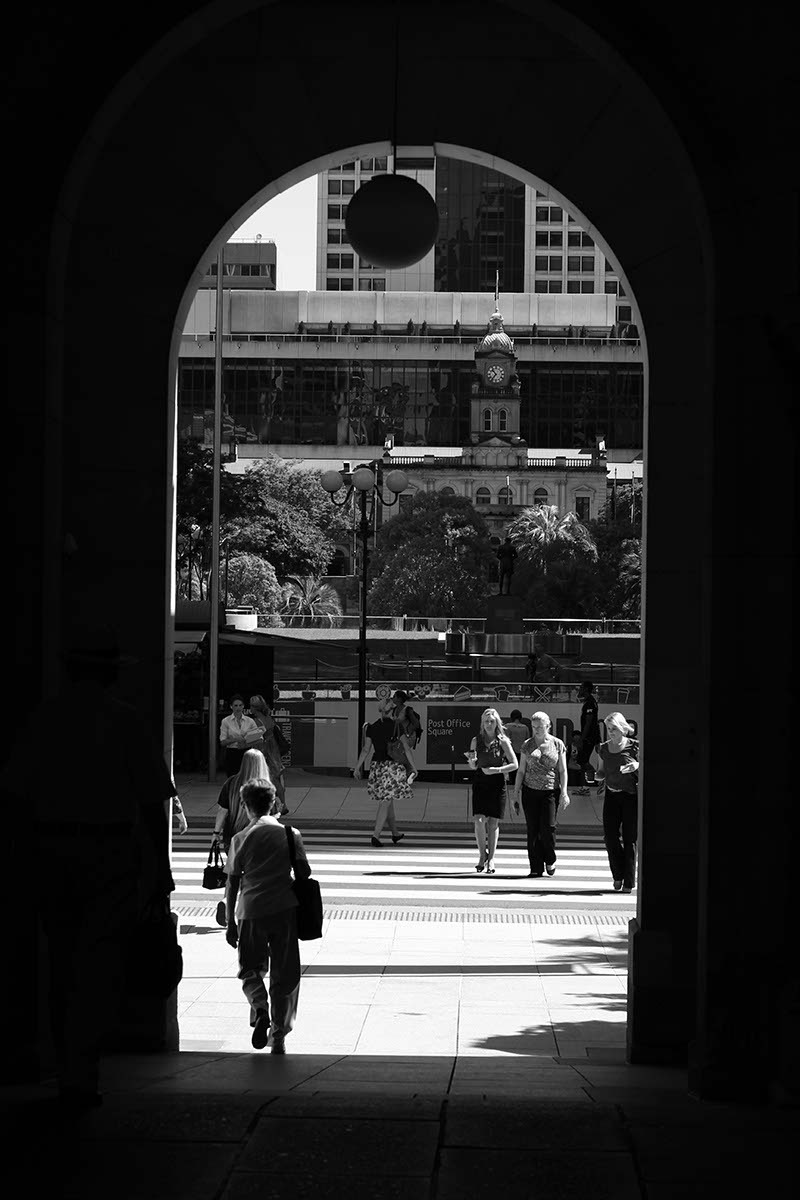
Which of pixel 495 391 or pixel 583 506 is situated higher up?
pixel 495 391

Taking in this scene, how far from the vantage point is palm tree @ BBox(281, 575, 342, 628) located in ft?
295

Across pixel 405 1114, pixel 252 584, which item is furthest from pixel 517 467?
pixel 405 1114

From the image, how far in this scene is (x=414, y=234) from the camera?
24.4ft

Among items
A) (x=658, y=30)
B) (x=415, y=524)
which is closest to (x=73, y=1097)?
(x=658, y=30)

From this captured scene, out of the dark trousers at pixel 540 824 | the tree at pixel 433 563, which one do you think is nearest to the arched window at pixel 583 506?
the tree at pixel 433 563

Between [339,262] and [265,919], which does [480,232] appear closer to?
[339,262]

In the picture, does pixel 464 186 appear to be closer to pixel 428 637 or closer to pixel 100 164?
pixel 428 637

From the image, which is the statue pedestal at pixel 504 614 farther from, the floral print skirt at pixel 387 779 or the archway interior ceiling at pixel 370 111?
the archway interior ceiling at pixel 370 111

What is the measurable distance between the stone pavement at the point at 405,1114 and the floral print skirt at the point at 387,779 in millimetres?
6970

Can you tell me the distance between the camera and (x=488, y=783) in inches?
620

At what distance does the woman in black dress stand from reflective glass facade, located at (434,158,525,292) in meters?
158

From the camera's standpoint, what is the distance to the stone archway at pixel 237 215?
800cm

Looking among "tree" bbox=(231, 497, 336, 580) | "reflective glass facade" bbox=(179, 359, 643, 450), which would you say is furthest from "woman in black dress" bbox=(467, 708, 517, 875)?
"reflective glass facade" bbox=(179, 359, 643, 450)

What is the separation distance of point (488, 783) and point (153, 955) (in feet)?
35.0
